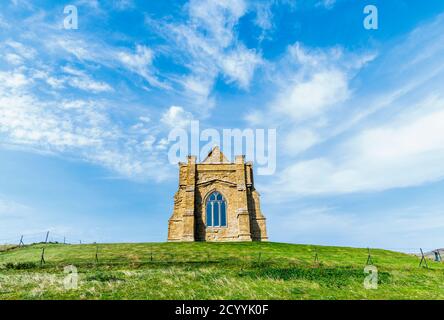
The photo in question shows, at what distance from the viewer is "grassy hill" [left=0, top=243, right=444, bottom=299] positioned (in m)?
11.8

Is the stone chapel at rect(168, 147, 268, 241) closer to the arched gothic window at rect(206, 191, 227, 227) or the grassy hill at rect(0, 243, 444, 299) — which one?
the arched gothic window at rect(206, 191, 227, 227)

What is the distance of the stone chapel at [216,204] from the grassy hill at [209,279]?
9.31 metres

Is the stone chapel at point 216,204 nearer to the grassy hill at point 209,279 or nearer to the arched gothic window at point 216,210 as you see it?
the arched gothic window at point 216,210

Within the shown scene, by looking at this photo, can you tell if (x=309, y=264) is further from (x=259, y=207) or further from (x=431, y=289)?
(x=259, y=207)

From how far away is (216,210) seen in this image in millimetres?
37625

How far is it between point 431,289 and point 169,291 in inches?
469

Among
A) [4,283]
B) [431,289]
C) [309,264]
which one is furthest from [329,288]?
[4,283]

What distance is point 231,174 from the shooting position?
130ft

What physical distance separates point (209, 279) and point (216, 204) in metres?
22.9

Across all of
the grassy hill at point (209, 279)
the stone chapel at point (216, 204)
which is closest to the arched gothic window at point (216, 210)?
the stone chapel at point (216, 204)

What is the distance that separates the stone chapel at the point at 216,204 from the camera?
36125mm

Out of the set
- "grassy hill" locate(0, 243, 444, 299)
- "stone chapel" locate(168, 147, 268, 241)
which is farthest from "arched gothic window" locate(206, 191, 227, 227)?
"grassy hill" locate(0, 243, 444, 299)

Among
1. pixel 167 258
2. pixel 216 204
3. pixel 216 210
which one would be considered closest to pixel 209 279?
pixel 167 258
